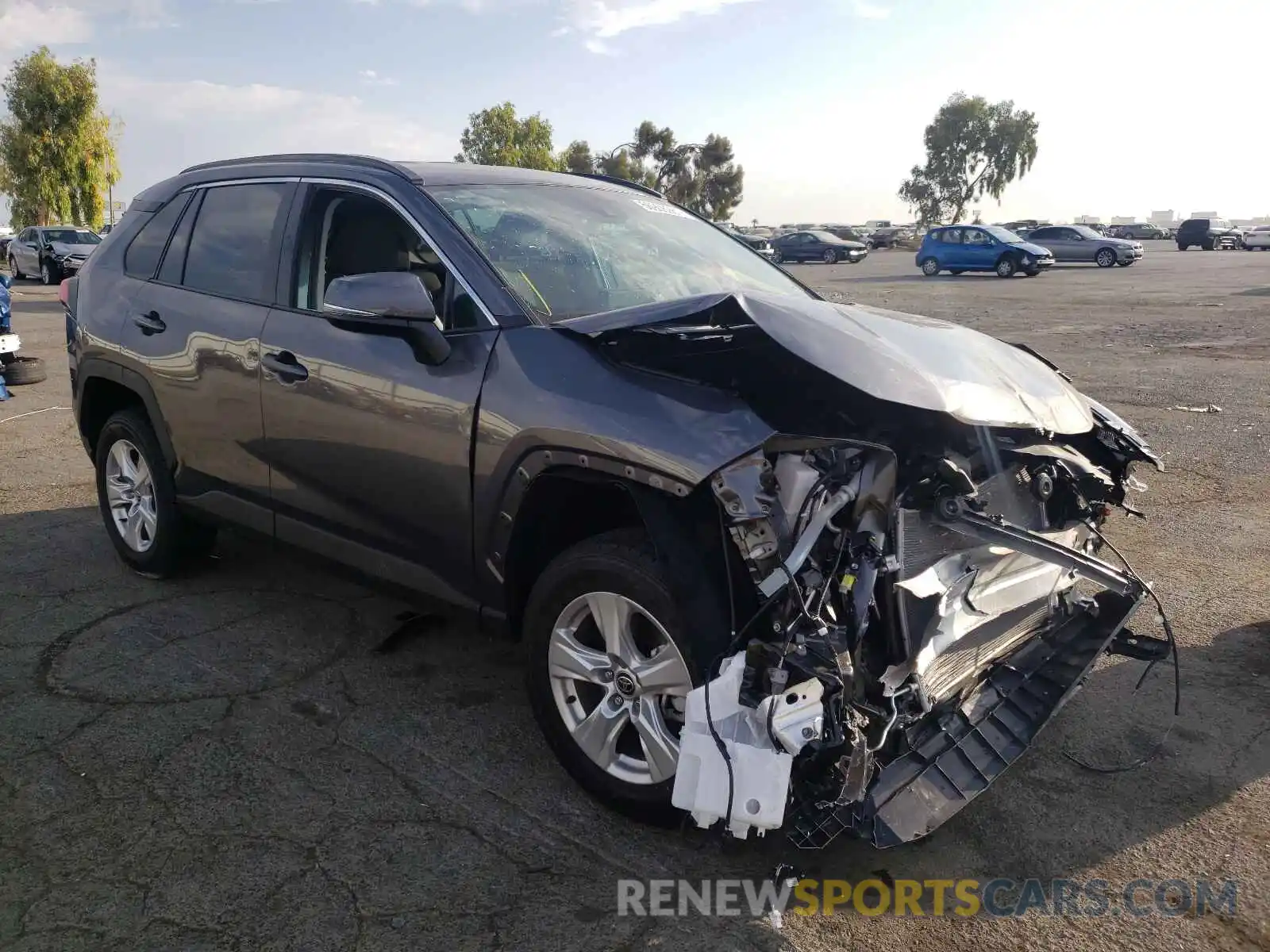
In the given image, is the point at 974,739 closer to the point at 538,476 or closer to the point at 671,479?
the point at 671,479

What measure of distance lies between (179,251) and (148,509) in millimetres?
1300

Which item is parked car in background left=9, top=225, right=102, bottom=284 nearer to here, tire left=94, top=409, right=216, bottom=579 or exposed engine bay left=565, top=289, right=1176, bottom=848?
tire left=94, top=409, right=216, bottom=579

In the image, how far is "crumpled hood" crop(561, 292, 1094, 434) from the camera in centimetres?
287

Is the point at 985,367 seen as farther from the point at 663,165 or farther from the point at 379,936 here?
the point at 663,165

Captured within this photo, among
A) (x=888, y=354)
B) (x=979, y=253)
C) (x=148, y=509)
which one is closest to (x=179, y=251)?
(x=148, y=509)

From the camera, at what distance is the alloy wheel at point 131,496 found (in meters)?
5.12

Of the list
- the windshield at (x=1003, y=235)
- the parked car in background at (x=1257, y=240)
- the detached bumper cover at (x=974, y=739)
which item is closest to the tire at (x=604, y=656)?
the detached bumper cover at (x=974, y=739)

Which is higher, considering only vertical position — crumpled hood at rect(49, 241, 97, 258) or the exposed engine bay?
crumpled hood at rect(49, 241, 97, 258)

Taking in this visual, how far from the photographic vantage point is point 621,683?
121 inches

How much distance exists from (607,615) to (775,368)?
88 centimetres

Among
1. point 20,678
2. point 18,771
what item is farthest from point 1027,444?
point 20,678

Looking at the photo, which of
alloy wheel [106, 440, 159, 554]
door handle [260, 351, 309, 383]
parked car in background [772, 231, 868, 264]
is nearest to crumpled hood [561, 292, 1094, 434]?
door handle [260, 351, 309, 383]

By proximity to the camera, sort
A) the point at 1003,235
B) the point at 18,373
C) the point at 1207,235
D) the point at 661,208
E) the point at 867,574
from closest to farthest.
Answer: the point at 867,574 < the point at 661,208 < the point at 18,373 < the point at 1003,235 < the point at 1207,235

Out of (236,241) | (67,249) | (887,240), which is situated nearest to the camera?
(236,241)
